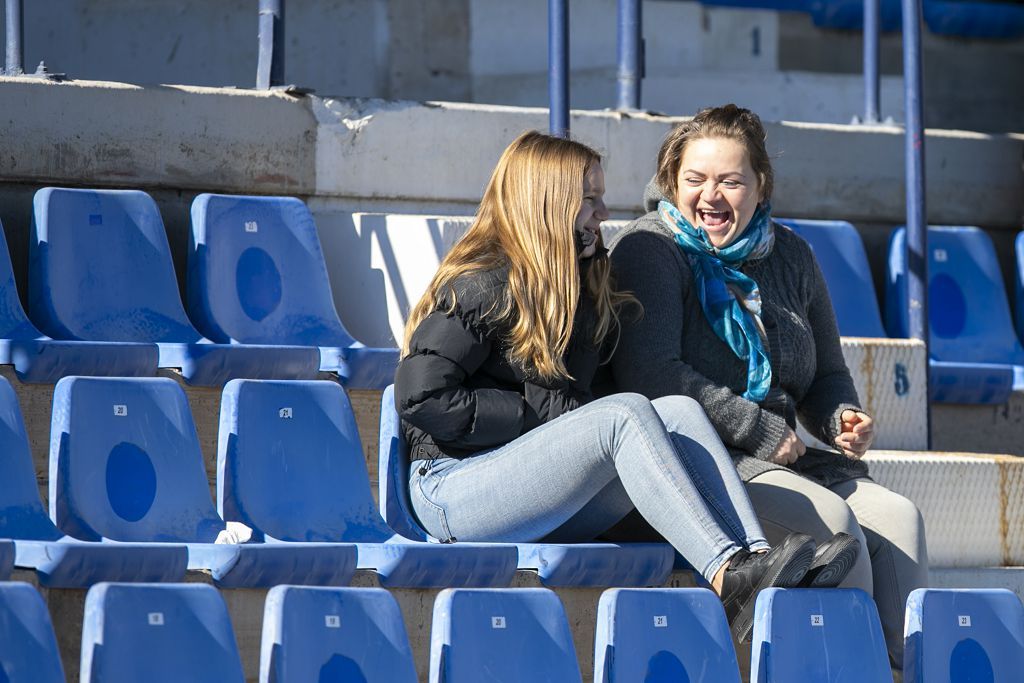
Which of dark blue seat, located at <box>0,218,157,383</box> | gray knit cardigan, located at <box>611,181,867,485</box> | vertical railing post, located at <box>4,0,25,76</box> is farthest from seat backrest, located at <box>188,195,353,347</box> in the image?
gray knit cardigan, located at <box>611,181,867,485</box>

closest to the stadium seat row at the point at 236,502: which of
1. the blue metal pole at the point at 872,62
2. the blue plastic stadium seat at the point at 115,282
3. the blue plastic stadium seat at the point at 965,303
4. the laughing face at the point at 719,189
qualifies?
the blue plastic stadium seat at the point at 115,282

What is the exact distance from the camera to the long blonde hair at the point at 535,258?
2.82 m

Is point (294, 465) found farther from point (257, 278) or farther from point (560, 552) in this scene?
point (257, 278)

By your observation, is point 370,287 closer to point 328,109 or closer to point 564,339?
point 328,109

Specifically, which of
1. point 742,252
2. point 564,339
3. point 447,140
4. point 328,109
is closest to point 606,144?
point 447,140

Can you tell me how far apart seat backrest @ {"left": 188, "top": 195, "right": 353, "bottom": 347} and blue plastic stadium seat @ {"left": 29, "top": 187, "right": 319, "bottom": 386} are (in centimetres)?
8

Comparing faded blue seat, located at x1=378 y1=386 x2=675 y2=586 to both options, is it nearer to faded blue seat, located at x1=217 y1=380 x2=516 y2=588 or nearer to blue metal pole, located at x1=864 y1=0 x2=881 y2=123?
faded blue seat, located at x1=217 y1=380 x2=516 y2=588

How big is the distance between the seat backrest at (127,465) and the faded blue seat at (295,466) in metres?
0.06

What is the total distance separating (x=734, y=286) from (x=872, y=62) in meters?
2.05

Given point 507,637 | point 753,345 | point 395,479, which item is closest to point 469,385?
point 395,479

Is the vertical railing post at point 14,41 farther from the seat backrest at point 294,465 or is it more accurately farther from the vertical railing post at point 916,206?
the vertical railing post at point 916,206

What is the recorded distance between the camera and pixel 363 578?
263 cm

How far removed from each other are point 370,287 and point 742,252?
1.01 metres

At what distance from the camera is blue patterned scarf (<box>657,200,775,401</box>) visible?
9.95ft
